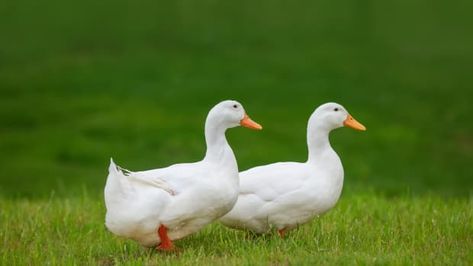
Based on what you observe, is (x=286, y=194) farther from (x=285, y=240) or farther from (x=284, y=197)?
(x=285, y=240)

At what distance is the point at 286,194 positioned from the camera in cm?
746

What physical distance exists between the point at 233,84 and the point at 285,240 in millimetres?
13569

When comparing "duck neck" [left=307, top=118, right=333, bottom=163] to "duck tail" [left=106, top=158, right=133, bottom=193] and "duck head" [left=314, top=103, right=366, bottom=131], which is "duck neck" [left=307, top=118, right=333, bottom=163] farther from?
"duck tail" [left=106, top=158, right=133, bottom=193]

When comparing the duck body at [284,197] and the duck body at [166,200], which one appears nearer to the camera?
the duck body at [166,200]

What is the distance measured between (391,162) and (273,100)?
436cm

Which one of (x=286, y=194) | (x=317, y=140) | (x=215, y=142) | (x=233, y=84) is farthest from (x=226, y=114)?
(x=233, y=84)

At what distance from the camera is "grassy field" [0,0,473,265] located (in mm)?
7699

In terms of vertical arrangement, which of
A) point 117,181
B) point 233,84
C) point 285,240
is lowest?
point 233,84

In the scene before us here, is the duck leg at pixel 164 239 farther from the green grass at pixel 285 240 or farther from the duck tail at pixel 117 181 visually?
the duck tail at pixel 117 181

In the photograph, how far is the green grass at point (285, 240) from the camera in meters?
6.64

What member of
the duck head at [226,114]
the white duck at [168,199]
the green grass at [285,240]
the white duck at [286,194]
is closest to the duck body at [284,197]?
the white duck at [286,194]

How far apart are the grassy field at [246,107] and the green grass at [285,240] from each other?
25 mm

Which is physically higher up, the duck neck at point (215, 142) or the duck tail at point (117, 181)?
the duck neck at point (215, 142)

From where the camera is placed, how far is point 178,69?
2241cm
